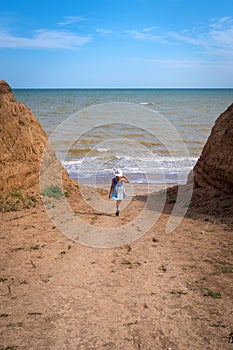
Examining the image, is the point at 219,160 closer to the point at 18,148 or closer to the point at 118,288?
the point at 118,288

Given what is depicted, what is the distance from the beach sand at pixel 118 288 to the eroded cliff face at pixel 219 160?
110 centimetres

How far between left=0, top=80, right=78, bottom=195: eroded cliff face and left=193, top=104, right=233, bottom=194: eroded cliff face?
3813 millimetres

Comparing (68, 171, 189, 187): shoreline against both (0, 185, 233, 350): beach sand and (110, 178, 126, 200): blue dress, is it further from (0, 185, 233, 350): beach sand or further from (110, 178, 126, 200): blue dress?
(0, 185, 233, 350): beach sand

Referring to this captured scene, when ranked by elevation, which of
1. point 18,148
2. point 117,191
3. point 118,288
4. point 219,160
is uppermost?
point 18,148

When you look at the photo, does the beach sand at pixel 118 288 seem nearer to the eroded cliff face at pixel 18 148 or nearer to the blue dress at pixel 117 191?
the blue dress at pixel 117 191

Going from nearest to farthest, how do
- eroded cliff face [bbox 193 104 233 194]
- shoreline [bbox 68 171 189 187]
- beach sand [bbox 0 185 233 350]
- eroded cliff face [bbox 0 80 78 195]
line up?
beach sand [bbox 0 185 233 350], eroded cliff face [bbox 193 104 233 194], eroded cliff face [bbox 0 80 78 195], shoreline [bbox 68 171 189 187]

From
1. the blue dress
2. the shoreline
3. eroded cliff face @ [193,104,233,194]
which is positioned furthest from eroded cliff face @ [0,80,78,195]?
the shoreline

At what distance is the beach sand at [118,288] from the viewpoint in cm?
385

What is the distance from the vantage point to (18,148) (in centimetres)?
879

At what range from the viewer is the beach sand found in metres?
3.85

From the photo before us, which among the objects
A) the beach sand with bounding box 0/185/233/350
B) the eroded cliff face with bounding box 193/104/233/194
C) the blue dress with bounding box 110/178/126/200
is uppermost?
the eroded cliff face with bounding box 193/104/233/194

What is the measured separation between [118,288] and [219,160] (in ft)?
16.0

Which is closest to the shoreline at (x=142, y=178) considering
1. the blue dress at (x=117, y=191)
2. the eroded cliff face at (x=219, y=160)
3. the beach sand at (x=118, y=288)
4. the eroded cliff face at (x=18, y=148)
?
the eroded cliff face at (x=219, y=160)

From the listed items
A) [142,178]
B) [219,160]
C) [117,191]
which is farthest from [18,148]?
[142,178]
